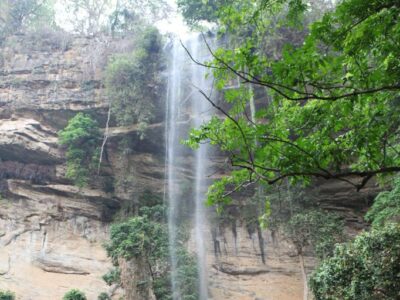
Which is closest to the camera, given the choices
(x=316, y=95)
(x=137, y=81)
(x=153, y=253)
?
(x=316, y=95)

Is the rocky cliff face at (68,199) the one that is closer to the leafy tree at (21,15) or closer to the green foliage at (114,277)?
the leafy tree at (21,15)

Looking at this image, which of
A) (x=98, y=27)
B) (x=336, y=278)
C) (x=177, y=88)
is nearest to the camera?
(x=336, y=278)

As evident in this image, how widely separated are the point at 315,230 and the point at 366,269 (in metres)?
4.45

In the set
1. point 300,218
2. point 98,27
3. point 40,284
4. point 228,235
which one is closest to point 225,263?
point 228,235

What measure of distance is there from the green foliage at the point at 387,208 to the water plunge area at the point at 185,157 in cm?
651

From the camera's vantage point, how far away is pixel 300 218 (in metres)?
11.9

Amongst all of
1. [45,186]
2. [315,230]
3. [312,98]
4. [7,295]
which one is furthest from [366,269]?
[45,186]

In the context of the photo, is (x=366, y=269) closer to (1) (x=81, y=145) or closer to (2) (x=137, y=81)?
(1) (x=81, y=145)

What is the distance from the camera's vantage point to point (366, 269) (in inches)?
284

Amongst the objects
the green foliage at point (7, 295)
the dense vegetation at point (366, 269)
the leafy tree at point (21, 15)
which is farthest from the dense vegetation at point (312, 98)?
the leafy tree at point (21, 15)

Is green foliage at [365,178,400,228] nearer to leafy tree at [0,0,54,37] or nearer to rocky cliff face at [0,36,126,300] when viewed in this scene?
rocky cliff face at [0,36,126,300]

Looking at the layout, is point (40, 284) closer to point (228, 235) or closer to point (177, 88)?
point (228, 235)

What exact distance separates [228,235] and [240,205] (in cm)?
119

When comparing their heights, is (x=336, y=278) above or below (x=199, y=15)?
below
